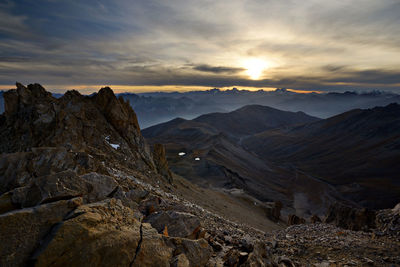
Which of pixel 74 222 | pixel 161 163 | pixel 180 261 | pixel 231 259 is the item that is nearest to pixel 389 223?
pixel 231 259

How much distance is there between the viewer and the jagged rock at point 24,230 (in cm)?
568

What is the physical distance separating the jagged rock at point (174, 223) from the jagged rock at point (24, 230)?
378 centimetres

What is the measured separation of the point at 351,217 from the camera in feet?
131

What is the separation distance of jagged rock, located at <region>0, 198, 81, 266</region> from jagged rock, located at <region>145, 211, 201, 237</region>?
3.78 meters

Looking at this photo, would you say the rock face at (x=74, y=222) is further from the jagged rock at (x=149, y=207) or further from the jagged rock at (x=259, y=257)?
the jagged rock at (x=259, y=257)

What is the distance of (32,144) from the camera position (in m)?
26.1

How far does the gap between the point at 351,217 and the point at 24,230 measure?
48.2 meters

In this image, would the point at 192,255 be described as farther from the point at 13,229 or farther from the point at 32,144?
the point at 32,144

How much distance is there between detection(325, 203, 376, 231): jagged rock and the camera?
34906 millimetres

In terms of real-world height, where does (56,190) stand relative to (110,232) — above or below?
above

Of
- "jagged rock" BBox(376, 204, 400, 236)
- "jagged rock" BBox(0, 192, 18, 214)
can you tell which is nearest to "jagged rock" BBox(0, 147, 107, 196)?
"jagged rock" BBox(0, 192, 18, 214)

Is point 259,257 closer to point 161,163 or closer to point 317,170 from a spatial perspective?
point 161,163

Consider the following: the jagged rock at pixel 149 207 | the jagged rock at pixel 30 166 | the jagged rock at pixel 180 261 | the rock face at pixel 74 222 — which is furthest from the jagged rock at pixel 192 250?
the jagged rock at pixel 30 166

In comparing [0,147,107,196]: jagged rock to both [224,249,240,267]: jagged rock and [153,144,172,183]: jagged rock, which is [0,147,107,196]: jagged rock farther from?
[153,144,172,183]: jagged rock
